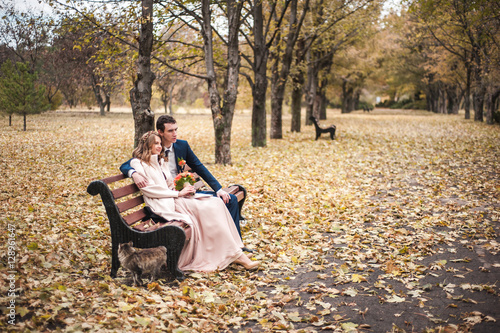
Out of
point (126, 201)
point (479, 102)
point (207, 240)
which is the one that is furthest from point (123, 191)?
point (479, 102)

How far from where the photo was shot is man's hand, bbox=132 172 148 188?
4.27 metres

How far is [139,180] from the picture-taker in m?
4.27

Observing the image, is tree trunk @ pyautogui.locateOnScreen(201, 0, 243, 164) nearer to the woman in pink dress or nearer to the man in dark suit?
the man in dark suit

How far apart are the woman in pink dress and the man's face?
13.5 inches

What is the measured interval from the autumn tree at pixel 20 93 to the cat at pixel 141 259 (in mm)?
10736

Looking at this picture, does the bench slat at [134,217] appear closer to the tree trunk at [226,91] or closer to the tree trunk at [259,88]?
the tree trunk at [226,91]

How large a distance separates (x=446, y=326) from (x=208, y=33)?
9.46 m

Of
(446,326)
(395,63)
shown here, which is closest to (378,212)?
(446,326)

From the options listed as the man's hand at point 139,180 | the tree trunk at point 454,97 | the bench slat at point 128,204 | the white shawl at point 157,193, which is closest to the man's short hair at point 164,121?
the white shawl at point 157,193

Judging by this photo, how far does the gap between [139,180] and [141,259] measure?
891mm

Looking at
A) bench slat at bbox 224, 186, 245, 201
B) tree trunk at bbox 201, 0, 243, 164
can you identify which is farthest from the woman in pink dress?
tree trunk at bbox 201, 0, 243, 164

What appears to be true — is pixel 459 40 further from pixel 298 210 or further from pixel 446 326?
pixel 446 326

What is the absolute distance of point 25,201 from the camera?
276 inches

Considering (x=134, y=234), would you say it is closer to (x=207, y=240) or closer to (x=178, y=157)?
(x=207, y=240)
